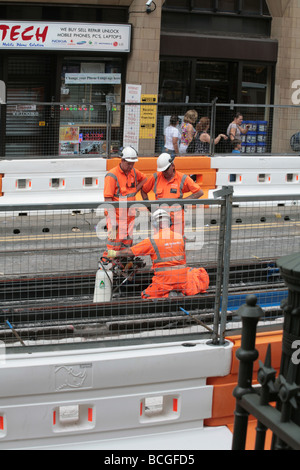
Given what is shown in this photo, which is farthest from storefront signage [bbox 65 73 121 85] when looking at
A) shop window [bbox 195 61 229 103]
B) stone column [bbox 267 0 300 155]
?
stone column [bbox 267 0 300 155]

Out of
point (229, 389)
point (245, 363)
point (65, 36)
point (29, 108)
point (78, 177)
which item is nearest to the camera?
point (245, 363)

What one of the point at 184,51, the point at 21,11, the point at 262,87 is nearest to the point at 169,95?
the point at 184,51

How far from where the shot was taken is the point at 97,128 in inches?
734

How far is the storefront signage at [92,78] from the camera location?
818 inches

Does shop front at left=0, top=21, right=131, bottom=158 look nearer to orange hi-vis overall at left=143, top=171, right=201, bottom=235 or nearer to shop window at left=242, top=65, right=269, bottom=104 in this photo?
shop window at left=242, top=65, right=269, bottom=104

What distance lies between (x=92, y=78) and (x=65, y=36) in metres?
1.42

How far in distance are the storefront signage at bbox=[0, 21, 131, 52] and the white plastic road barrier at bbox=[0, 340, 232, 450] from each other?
49.4 feet

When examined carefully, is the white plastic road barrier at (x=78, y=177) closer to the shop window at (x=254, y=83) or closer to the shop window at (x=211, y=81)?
the shop window at (x=211, y=81)

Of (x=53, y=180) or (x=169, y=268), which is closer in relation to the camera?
(x=169, y=268)

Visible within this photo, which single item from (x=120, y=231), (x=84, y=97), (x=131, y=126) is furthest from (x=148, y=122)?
(x=120, y=231)

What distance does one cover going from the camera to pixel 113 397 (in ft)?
18.9

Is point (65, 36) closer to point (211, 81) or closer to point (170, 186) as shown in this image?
A: point (211, 81)

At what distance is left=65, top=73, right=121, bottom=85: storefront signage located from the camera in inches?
818
